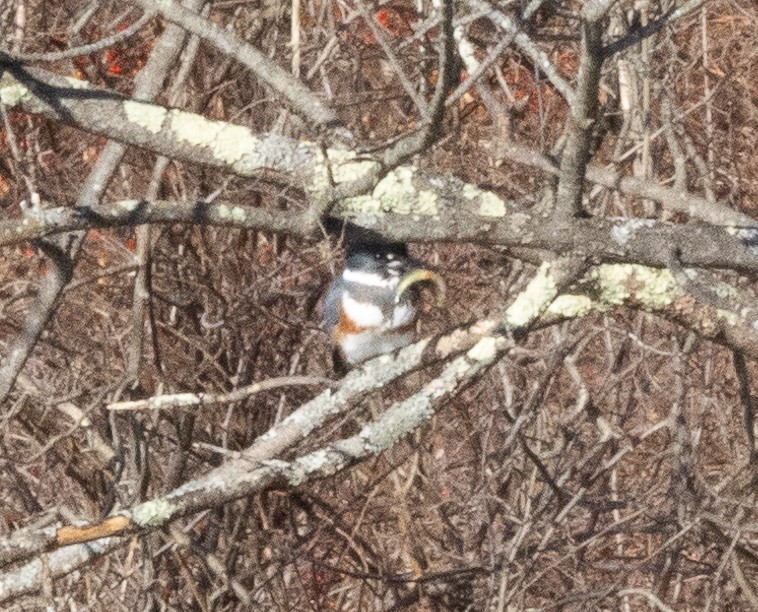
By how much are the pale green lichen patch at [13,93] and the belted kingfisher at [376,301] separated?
1011 millimetres

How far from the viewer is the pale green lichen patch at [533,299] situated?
6.37 feet

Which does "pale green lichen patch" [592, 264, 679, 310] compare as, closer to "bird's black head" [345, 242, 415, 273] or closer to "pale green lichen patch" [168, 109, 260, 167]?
"pale green lichen patch" [168, 109, 260, 167]

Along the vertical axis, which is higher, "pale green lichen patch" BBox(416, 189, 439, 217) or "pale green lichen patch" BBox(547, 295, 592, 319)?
"pale green lichen patch" BBox(416, 189, 439, 217)

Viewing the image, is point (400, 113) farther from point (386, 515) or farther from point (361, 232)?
point (361, 232)

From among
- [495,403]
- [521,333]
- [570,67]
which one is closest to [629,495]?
[495,403]

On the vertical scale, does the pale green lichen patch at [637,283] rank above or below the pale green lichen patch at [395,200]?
below

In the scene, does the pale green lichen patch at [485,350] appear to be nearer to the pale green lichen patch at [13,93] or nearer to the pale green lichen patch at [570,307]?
the pale green lichen patch at [570,307]

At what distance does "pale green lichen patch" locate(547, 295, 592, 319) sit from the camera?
206 cm

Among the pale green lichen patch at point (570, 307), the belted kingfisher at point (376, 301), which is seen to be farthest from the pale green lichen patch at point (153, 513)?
the belted kingfisher at point (376, 301)

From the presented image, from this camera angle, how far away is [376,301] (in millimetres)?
3117

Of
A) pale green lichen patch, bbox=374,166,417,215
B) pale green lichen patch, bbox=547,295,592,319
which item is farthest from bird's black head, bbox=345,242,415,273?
pale green lichen patch, bbox=374,166,417,215

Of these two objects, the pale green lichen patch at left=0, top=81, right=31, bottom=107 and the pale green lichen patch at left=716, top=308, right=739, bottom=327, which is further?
the pale green lichen patch at left=716, top=308, right=739, bottom=327

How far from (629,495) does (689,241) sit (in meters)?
2.58

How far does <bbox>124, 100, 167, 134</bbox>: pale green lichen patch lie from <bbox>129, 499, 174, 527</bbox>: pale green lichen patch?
50cm
